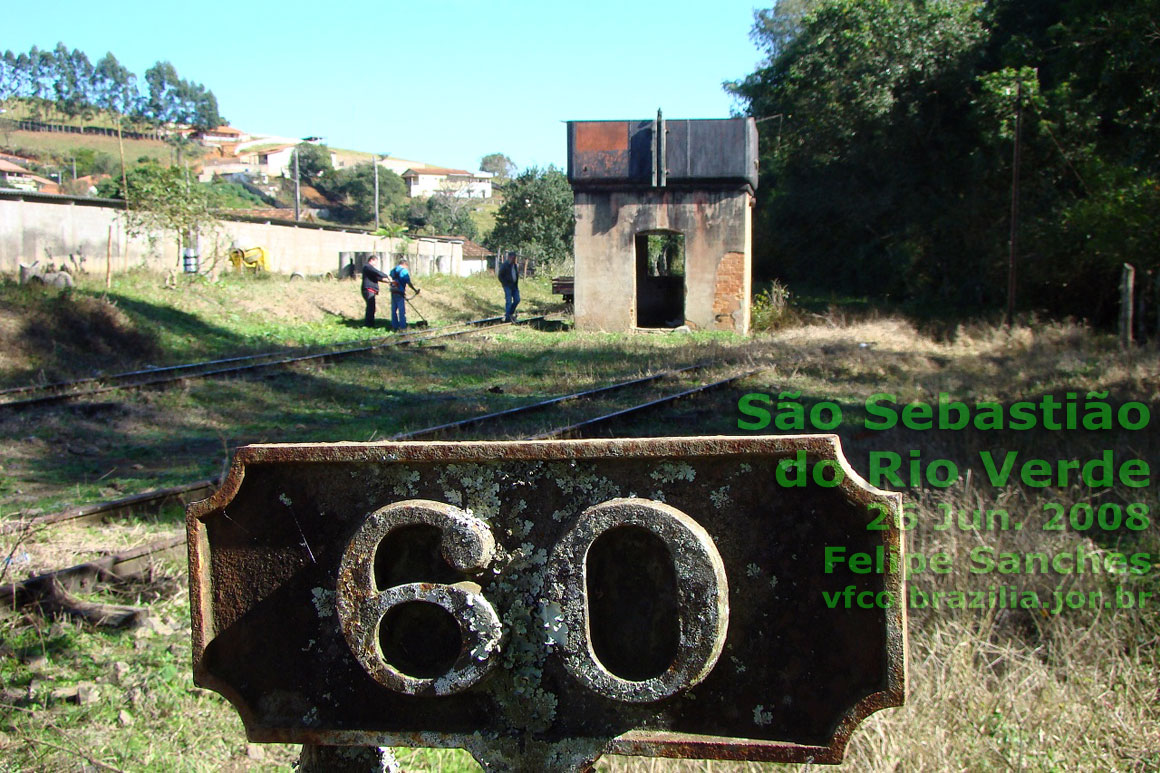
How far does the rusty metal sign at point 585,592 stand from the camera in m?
1.38

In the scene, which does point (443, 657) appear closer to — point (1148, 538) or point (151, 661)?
point (151, 661)

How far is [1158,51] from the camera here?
619 inches

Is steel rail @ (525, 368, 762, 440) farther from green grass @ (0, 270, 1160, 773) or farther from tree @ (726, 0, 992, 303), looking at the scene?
tree @ (726, 0, 992, 303)

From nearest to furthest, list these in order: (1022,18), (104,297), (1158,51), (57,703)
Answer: (57,703) < (1158,51) < (104,297) < (1022,18)

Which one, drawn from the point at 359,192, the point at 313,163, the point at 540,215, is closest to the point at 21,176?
the point at 359,192

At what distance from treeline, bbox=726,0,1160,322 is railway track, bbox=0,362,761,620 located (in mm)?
10994

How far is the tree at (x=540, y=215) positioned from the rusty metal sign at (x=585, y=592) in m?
45.7

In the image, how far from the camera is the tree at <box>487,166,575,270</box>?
48.1m

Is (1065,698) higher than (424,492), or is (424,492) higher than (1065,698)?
(424,492)

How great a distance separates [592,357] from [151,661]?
39.9 ft

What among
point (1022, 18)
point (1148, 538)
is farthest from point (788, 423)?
point (1022, 18)

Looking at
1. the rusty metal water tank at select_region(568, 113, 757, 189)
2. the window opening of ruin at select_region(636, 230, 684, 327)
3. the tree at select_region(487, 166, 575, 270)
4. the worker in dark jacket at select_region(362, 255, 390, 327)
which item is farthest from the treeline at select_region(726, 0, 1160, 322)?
the worker in dark jacket at select_region(362, 255, 390, 327)

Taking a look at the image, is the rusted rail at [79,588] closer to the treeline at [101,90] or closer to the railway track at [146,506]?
the railway track at [146,506]

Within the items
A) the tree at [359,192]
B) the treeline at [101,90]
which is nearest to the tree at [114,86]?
the treeline at [101,90]
